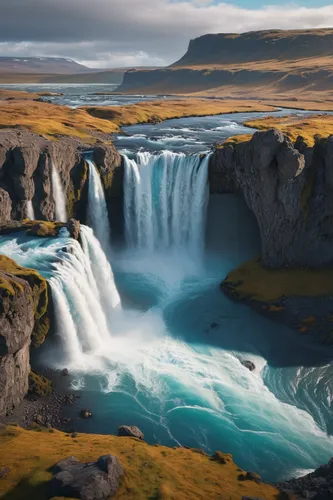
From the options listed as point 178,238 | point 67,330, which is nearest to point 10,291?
point 67,330

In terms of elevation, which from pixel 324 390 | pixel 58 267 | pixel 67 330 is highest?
pixel 58 267

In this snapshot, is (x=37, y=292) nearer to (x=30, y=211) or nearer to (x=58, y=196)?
(x=30, y=211)

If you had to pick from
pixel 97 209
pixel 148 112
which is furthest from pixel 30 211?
pixel 148 112

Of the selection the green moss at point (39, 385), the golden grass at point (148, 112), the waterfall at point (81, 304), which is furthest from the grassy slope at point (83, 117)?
the green moss at point (39, 385)

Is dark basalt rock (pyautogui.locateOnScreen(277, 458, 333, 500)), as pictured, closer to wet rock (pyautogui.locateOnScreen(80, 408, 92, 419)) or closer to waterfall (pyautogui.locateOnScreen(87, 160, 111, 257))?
wet rock (pyautogui.locateOnScreen(80, 408, 92, 419))

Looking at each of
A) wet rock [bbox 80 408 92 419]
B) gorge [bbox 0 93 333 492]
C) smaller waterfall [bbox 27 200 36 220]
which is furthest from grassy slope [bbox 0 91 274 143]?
wet rock [bbox 80 408 92 419]

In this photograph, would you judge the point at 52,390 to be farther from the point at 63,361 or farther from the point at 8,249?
the point at 8,249
